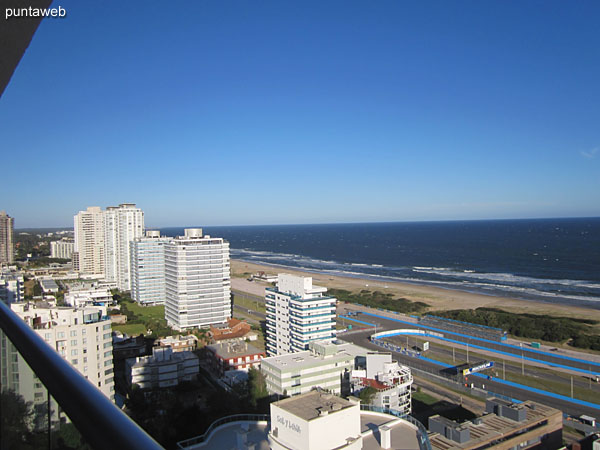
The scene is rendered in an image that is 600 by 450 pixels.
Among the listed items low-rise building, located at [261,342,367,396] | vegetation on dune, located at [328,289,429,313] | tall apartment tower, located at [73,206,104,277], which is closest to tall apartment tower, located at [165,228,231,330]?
vegetation on dune, located at [328,289,429,313]

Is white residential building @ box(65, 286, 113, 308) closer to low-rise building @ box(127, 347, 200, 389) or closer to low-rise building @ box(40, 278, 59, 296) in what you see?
low-rise building @ box(40, 278, 59, 296)

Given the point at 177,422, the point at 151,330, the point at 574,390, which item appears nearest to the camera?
the point at 177,422

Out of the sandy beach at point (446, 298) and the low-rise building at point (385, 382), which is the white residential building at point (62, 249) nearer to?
the sandy beach at point (446, 298)

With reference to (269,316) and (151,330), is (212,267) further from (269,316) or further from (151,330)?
(269,316)

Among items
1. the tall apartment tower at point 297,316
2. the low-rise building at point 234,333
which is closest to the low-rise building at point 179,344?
the low-rise building at point 234,333

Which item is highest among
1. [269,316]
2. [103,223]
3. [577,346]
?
[103,223]

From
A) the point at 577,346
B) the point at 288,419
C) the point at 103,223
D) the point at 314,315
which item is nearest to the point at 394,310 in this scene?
the point at 577,346

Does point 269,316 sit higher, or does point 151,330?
point 269,316
